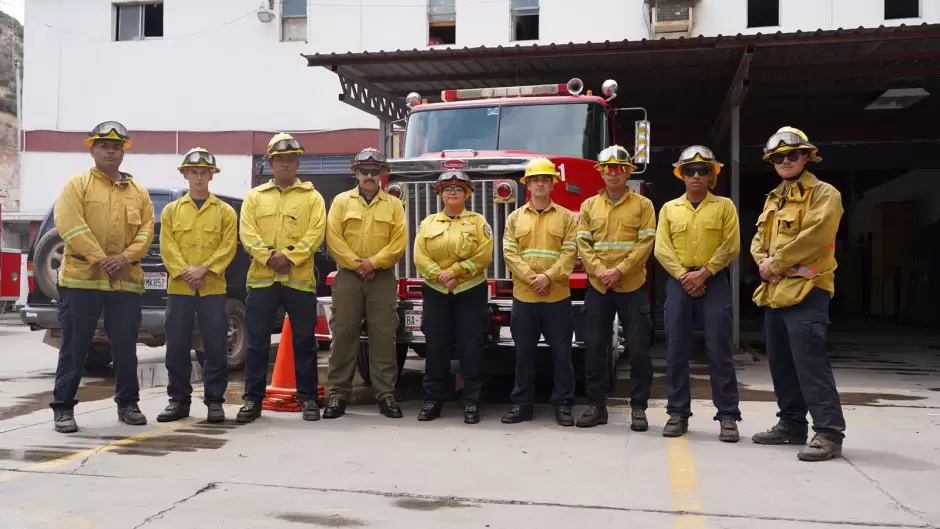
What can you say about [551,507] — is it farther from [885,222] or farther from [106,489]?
[885,222]

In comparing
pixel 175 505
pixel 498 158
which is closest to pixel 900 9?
pixel 498 158

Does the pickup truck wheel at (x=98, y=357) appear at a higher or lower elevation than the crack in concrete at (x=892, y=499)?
higher

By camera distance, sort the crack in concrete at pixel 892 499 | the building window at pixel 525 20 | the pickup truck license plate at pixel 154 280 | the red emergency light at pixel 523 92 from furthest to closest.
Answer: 1. the building window at pixel 525 20
2. the pickup truck license plate at pixel 154 280
3. the red emergency light at pixel 523 92
4. the crack in concrete at pixel 892 499

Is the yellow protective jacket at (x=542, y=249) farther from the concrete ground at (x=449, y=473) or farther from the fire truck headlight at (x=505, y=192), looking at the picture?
the concrete ground at (x=449, y=473)

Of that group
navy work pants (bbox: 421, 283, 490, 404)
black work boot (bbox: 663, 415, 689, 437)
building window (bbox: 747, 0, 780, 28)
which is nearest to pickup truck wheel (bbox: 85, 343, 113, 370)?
navy work pants (bbox: 421, 283, 490, 404)

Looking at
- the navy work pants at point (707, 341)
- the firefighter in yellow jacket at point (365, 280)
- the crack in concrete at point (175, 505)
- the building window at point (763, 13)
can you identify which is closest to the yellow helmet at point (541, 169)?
the firefighter in yellow jacket at point (365, 280)

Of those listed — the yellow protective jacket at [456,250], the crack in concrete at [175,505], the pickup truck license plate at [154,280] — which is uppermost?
A: the yellow protective jacket at [456,250]

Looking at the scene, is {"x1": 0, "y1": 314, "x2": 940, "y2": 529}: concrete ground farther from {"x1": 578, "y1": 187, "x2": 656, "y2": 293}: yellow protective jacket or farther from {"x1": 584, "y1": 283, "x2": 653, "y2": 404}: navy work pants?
{"x1": 578, "y1": 187, "x2": 656, "y2": 293}: yellow protective jacket

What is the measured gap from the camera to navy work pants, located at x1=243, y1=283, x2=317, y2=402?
22.6 feet

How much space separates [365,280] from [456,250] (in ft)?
2.68

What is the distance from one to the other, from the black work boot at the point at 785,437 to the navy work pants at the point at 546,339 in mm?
1556

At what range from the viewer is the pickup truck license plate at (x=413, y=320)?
7586mm

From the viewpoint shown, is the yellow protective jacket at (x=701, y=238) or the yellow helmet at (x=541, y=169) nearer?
the yellow protective jacket at (x=701, y=238)

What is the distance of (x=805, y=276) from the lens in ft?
18.5
